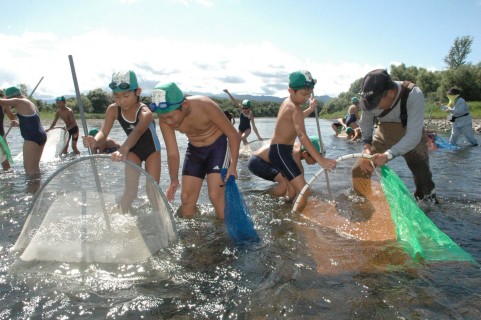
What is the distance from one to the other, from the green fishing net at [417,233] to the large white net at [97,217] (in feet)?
7.24

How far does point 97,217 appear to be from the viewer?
3539 mm

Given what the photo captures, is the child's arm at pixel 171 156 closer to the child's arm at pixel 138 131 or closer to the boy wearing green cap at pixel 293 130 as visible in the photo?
the child's arm at pixel 138 131

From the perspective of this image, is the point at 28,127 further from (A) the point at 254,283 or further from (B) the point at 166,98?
(A) the point at 254,283

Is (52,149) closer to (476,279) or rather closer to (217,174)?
(217,174)

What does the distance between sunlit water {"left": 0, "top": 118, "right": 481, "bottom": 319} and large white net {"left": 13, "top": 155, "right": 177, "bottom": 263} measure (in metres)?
0.12

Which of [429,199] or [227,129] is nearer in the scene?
[227,129]

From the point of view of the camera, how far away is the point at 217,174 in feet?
14.7

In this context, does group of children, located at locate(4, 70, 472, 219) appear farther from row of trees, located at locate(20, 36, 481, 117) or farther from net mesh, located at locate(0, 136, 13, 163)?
row of trees, located at locate(20, 36, 481, 117)

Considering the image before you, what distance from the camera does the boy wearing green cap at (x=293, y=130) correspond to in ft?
15.8

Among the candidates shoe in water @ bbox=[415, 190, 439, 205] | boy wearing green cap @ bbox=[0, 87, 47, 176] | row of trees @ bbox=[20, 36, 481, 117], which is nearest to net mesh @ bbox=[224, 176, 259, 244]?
shoe in water @ bbox=[415, 190, 439, 205]

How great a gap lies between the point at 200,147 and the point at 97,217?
1.49 metres

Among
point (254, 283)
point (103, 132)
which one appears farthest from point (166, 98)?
point (254, 283)

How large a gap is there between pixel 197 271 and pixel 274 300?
840 millimetres

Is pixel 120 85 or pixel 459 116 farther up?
pixel 120 85
